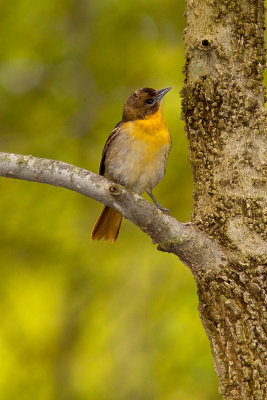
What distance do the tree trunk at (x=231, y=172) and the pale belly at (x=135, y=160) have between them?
38.7 inches

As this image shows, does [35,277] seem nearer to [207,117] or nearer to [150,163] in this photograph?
[150,163]

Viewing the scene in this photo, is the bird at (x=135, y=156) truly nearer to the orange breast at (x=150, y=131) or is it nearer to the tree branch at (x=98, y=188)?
the orange breast at (x=150, y=131)

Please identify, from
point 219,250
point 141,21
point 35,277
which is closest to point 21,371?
point 35,277

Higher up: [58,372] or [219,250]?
[58,372]

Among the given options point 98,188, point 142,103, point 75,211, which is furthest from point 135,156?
point 75,211

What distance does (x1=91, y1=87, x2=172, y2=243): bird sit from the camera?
174 inches

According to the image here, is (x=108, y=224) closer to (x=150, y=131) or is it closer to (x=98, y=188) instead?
(x=150, y=131)

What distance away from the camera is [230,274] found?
10.2 ft

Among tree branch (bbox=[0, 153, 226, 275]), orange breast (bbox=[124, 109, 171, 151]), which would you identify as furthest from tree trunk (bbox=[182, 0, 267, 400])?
orange breast (bbox=[124, 109, 171, 151])

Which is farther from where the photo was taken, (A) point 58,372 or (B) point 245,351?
(A) point 58,372

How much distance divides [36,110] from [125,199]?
350cm

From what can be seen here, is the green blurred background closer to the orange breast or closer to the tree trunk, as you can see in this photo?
the orange breast

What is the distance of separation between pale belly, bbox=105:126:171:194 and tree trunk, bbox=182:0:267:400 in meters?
0.98

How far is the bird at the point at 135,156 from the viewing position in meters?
Result: 4.43
